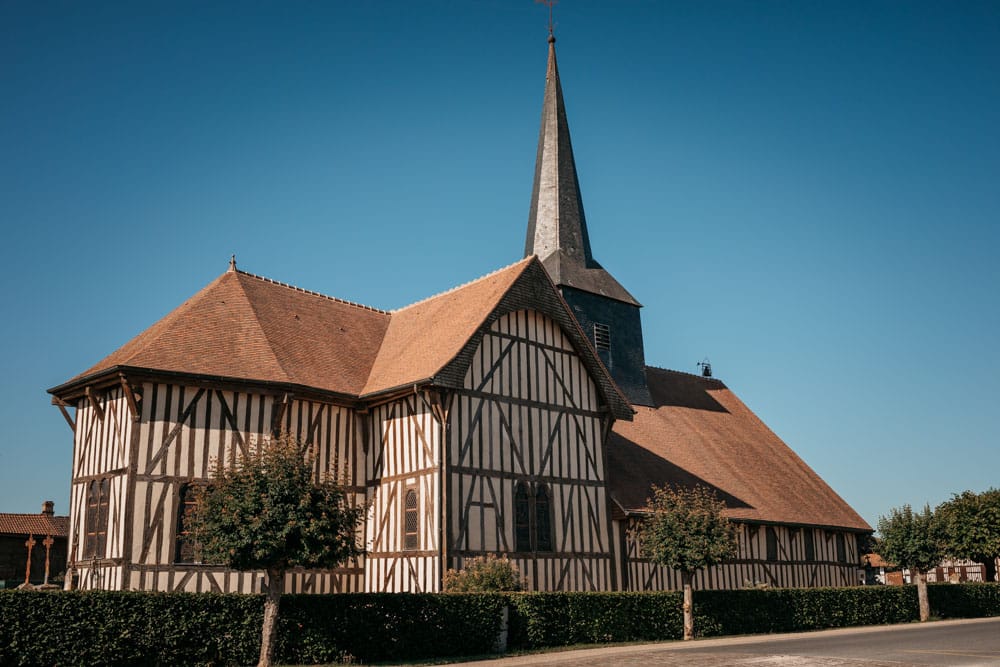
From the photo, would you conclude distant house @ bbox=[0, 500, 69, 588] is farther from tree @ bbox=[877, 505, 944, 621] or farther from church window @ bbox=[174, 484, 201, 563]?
tree @ bbox=[877, 505, 944, 621]

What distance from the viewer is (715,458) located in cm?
3122

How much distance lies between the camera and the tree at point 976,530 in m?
35.6

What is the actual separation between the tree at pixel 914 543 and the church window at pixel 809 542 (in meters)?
2.61

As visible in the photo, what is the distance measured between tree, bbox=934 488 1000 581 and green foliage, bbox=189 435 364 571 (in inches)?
1103

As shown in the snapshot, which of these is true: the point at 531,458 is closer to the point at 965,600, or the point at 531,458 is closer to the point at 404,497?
the point at 404,497

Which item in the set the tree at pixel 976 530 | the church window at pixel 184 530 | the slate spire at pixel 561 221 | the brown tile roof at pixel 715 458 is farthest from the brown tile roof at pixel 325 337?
the tree at pixel 976 530

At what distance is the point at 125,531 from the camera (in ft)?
62.3

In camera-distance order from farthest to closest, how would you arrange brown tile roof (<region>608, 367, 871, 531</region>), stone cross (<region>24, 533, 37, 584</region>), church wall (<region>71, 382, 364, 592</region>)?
1. stone cross (<region>24, 533, 37, 584</region>)
2. brown tile roof (<region>608, 367, 871, 531</region>)
3. church wall (<region>71, 382, 364, 592</region>)

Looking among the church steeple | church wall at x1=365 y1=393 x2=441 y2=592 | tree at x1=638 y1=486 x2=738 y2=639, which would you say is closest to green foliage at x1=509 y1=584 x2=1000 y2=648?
tree at x1=638 y1=486 x2=738 y2=639

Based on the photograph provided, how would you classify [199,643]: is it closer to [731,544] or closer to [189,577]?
[189,577]

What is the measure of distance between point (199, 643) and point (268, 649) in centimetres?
112

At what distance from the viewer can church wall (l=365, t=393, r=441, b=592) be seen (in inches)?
830

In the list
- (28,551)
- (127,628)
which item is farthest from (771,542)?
(28,551)

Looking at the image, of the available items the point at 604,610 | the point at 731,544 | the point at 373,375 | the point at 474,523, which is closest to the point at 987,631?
the point at 731,544
